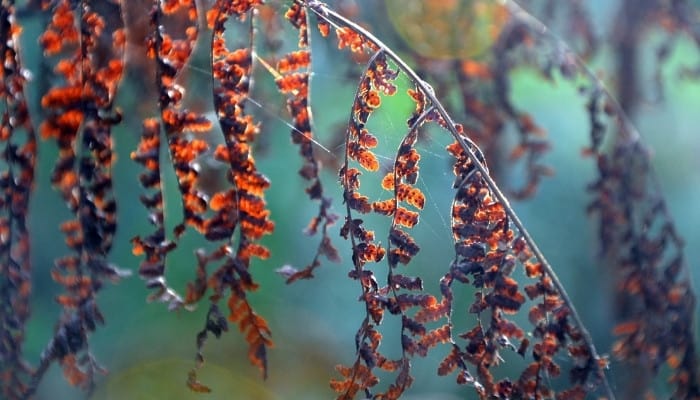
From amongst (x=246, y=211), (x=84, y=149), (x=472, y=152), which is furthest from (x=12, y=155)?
(x=472, y=152)

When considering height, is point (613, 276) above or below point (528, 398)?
above

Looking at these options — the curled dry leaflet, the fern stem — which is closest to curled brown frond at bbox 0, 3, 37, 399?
the curled dry leaflet

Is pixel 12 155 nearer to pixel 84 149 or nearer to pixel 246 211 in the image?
pixel 84 149

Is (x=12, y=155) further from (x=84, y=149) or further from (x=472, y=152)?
(x=472, y=152)

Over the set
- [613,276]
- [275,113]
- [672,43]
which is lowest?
[275,113]

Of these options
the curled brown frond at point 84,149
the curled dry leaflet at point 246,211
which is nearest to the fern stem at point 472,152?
the curled dry leaflet at point 246,211

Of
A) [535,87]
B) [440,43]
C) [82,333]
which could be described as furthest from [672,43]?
[535,87]

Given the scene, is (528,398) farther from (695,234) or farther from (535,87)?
(535,87)

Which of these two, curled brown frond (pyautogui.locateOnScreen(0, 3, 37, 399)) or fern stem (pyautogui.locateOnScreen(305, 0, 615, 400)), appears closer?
fern stem (pyautogui.locateOnScreen(305, 0, 615, 400))

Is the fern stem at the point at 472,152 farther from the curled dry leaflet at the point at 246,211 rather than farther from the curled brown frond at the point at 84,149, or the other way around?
the curled brown frond at the point at 84,149

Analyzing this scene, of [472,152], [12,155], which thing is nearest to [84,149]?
[12,155]

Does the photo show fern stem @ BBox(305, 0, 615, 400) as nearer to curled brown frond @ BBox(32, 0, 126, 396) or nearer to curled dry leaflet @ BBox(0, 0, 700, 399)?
curled dry leaflet @ BBox(0, 0, 700, 399)
